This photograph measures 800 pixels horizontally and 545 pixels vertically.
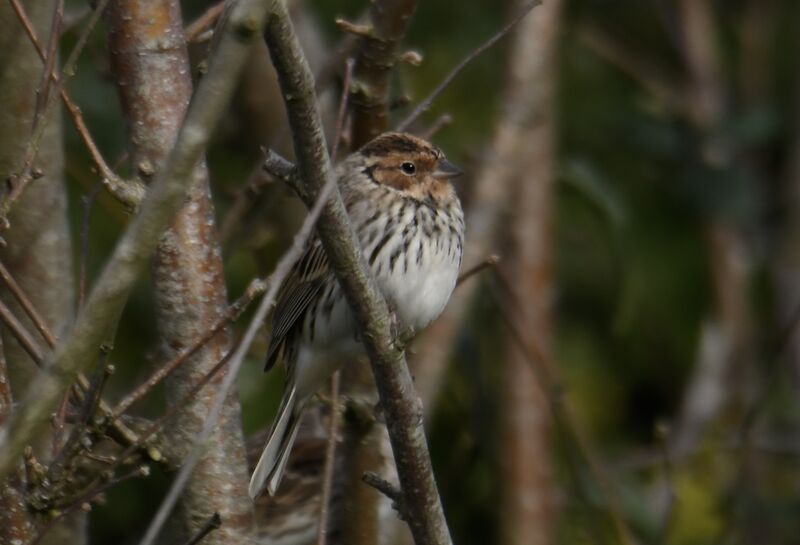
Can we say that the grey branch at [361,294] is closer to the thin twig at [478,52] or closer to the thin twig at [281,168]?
the thin twig at [281,168]

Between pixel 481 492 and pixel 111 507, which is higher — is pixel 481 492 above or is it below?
above

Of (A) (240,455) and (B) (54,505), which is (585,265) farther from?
(B) (54,505)

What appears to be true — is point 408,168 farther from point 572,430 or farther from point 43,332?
point 43,332

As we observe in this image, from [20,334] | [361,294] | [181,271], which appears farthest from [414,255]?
[20,334]

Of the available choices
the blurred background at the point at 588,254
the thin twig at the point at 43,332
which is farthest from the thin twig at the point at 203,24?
the thin twig at the point at 43,332

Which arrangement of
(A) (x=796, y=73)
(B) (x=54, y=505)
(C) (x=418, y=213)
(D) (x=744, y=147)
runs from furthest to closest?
1. (A) (x=796, y=73)
2. (D) (x=744, y=147)
3. (C) (x=418, y=213)
4. (B) (x=54, y=505)

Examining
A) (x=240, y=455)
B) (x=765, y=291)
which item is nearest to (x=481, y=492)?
(x=765, y=291)

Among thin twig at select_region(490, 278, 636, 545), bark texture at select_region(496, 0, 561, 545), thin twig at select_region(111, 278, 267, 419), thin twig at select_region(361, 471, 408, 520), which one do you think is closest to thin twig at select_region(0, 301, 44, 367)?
thin twig at select_region(111, 278, 267, 419)
